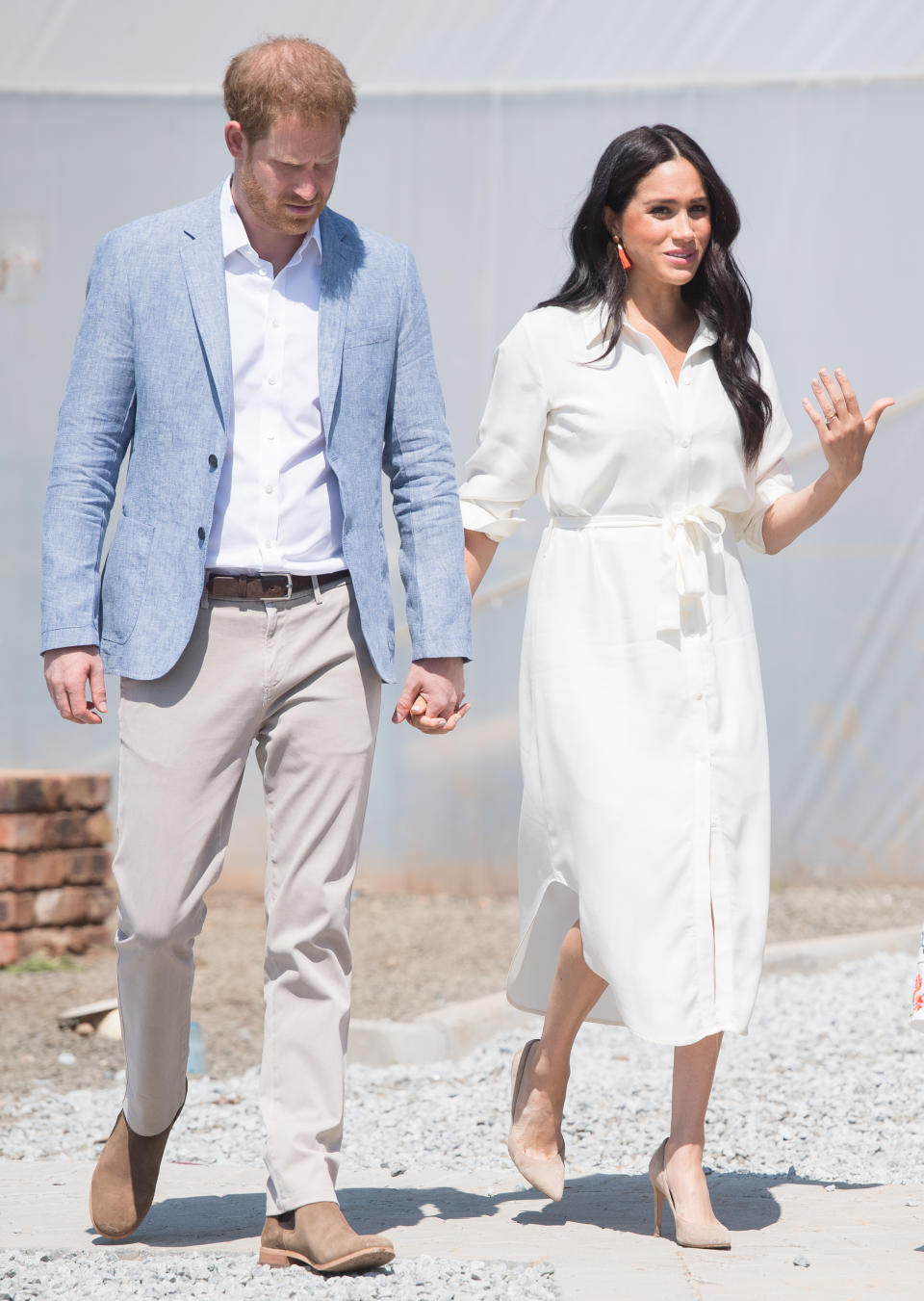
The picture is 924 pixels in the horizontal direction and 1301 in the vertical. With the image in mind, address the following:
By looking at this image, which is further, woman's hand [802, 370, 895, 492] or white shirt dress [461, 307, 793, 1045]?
woman's hand [802, 370, 895, 492]

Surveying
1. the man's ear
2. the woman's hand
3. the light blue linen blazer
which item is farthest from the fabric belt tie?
the man's ear

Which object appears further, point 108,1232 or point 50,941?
point 50,941

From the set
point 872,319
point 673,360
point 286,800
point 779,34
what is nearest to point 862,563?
point 872,319

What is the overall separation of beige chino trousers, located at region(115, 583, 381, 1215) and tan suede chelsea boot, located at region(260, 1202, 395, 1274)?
1.6 inches

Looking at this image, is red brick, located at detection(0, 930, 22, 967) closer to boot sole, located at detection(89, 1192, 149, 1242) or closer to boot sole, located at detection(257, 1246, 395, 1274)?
boot sole, located at detection(89, 1192, 149, 1242)

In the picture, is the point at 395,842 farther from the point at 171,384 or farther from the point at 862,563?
the point at 171,384

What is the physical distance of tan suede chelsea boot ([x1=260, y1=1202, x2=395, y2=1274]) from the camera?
274 centimetres

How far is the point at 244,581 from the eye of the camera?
291cm

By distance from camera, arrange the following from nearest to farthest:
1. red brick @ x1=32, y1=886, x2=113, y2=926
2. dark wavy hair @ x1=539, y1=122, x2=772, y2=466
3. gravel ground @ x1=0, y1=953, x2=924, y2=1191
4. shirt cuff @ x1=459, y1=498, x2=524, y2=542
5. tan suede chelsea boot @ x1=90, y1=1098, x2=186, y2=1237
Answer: tan suede chelsea boot @ x1=90, y1=1098, x2=186, y2=1237
dark wavy hair @ x1=539, y1=122, x2=772, y2=466
shirt cuff @ x1=459, y1=498, x2=524, y2=542
gravel ground @ x1=0, y1=953, x2=924, y2=1191
red brick @ x1=32, y1=886, x2=113, y2=926

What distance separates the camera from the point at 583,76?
800 cm

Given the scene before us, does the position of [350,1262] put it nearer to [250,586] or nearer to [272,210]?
[250,586]

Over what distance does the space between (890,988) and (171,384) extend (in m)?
3.83

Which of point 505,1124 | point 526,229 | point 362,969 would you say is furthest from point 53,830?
point 526,229

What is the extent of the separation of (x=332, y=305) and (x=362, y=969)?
4.14m
